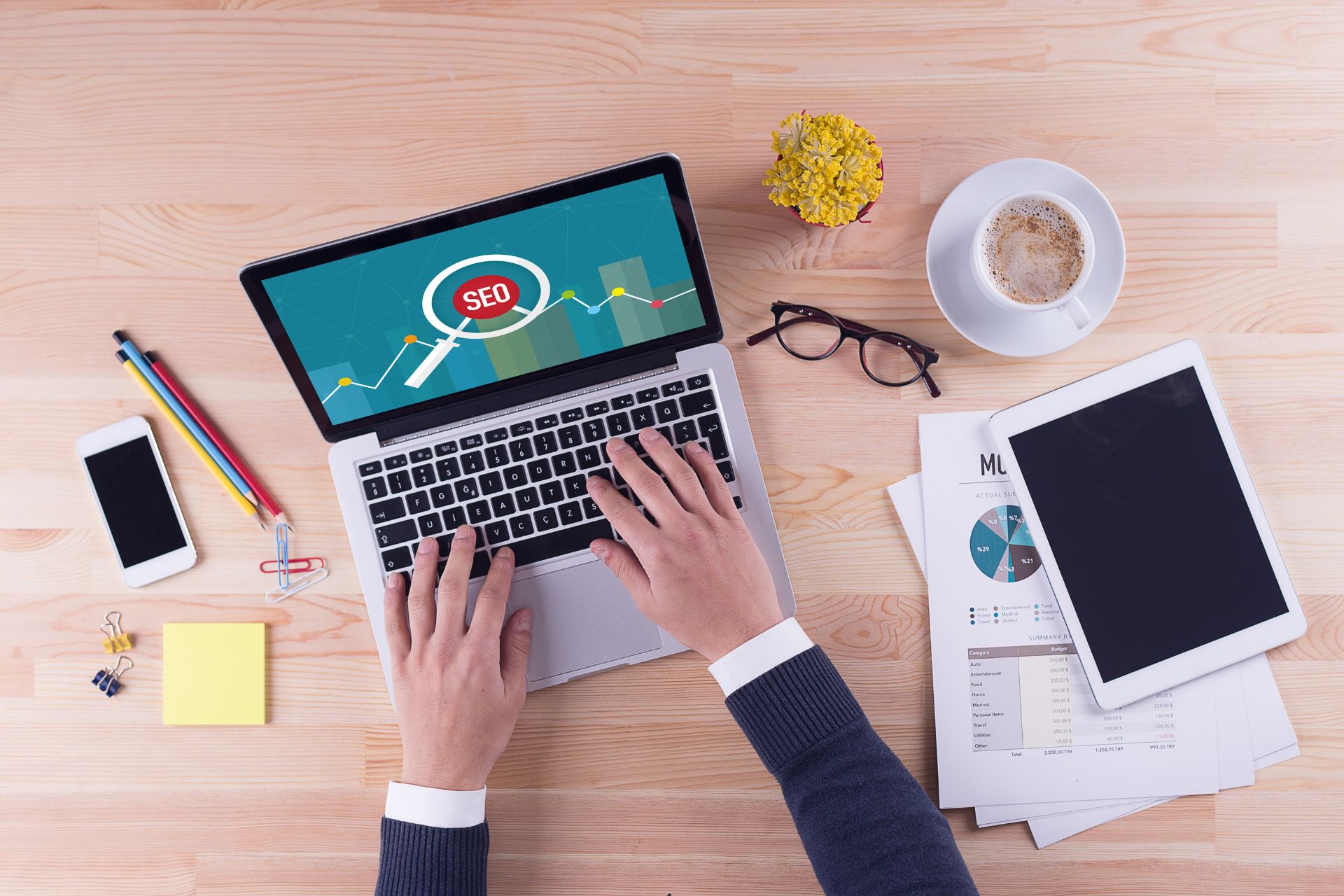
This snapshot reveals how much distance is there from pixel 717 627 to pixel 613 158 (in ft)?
1.88

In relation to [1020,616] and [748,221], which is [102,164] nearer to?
[748,221]

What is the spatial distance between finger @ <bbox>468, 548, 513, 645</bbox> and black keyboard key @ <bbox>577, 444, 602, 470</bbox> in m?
0.13

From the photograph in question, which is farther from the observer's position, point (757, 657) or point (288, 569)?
point (288, 569)

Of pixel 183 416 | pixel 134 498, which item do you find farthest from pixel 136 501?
pixel 183 416

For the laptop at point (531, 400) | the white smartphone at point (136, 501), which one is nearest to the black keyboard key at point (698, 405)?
the laptop at point (531, 400)

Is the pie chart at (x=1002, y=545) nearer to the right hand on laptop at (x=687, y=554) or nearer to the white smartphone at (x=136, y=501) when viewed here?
the right hand on laptop at (x=687, y=554)

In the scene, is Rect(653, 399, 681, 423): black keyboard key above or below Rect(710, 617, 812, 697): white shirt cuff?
above

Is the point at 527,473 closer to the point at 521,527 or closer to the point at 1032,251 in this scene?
the point at 521,527

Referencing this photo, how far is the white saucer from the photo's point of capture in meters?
0.95

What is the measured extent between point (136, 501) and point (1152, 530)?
1213 millimetres

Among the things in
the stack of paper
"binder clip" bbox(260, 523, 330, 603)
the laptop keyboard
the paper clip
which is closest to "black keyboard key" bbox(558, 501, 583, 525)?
the laptop keyboard

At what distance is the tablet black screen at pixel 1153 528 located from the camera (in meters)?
0.97

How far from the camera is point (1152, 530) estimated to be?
97 cm

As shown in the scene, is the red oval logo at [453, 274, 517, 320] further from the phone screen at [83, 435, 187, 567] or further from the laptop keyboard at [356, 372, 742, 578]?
the phone screen at [83, 435, 187, 567]
